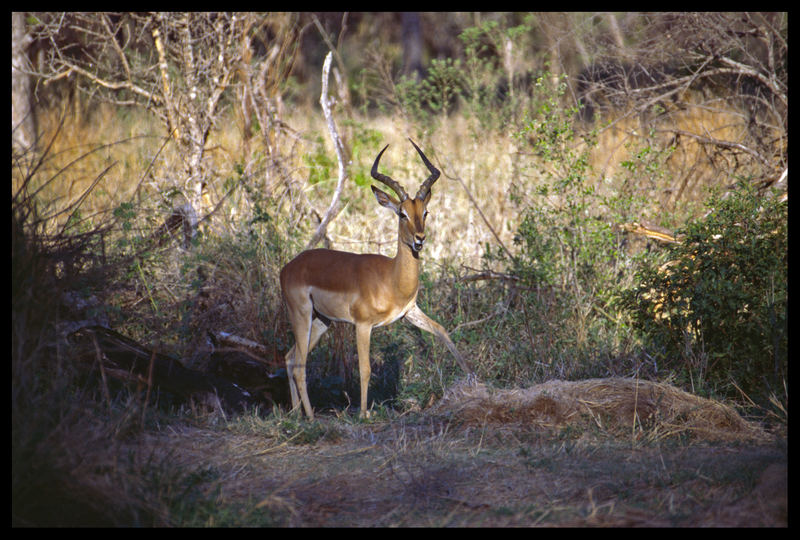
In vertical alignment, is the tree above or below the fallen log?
above

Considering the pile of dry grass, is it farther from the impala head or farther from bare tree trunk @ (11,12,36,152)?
bare tree trunk @ (11,12,36,152)

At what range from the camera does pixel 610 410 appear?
554 centimetres

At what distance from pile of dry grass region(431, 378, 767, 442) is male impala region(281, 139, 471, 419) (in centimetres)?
71

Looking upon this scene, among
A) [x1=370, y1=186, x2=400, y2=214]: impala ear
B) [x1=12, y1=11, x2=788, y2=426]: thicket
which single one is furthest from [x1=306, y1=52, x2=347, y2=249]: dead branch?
[x1=370, y1=186, x2=400, y2=214]: impala ear

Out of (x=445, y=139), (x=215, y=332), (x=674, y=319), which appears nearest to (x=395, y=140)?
(x=445, y=139)

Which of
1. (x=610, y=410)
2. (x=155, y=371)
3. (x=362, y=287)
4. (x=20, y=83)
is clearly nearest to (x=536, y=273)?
(x=362, y=287)

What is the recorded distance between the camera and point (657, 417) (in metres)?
5.36

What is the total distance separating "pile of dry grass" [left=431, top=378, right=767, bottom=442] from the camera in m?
5.25

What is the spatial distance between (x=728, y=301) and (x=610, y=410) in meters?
1.30

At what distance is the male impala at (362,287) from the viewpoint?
6160 millimetres

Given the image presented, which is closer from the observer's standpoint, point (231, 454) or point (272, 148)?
point (231, 454)

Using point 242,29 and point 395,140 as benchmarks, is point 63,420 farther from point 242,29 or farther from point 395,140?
point 395,140

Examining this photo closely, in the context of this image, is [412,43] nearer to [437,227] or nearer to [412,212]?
[437,227]

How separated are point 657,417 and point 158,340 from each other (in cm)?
451
